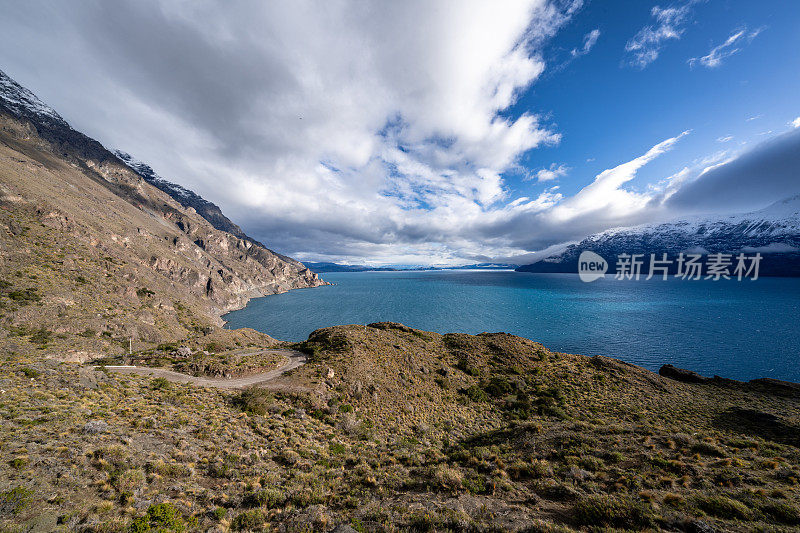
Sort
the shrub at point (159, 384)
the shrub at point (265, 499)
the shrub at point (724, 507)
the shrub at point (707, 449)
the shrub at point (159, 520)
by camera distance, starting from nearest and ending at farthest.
A: the shrub at point (159, 520), the shrub at point (724, 507), the shrub at point (265, 499), the shrub at point (707, 449), the shrub at point (159, 384)

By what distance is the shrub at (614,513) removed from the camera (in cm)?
1067

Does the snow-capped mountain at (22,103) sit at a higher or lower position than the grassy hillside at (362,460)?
higher

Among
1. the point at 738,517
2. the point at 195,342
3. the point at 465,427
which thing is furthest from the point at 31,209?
the point at 738,517

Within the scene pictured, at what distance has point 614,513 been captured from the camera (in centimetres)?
1104

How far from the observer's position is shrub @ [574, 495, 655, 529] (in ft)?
35.0

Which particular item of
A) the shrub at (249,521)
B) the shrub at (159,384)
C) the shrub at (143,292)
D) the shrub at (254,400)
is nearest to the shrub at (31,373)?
the shrub at (159,384)

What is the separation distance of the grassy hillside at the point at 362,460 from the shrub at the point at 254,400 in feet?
0.52

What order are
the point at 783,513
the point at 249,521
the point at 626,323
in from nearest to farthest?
1. the point at 783,513
2. the point at 249,521
3. the point at 626,323

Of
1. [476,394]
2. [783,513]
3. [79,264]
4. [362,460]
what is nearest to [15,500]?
[362,460]

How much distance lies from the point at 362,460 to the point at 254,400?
37.8ft

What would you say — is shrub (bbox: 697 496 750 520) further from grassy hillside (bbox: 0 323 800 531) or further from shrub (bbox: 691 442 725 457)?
shrub (bbox: 691 442 725 457)

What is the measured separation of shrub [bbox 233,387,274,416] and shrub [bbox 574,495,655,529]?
22442mm

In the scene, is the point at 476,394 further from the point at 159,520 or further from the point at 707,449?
the point at 159,520

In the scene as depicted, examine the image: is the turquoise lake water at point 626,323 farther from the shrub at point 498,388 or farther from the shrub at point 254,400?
the shrub at point 254,400
